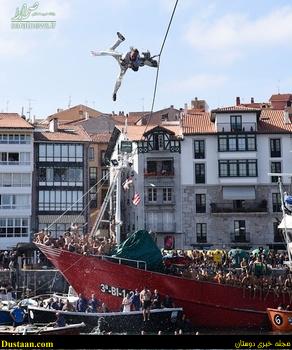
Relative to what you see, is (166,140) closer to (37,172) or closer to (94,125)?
(37,172)

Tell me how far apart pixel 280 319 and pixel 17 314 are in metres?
7.49

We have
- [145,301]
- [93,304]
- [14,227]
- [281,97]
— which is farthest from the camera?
[281,97]

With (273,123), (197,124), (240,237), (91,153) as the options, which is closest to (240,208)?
(240,237)

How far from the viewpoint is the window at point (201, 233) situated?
118 feet

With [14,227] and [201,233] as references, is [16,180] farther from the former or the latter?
[201,233]

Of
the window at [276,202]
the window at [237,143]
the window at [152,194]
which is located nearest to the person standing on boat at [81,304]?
the window at [152,194]

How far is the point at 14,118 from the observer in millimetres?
40344

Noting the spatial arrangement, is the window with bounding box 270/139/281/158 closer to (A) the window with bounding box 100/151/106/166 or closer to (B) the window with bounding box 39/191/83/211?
(B) the window with bounding box 39/191/83/211

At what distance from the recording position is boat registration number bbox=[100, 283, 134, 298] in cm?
1908

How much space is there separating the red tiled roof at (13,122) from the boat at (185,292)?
20141mm

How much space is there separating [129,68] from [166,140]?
27.5 metres

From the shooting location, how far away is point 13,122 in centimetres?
3931

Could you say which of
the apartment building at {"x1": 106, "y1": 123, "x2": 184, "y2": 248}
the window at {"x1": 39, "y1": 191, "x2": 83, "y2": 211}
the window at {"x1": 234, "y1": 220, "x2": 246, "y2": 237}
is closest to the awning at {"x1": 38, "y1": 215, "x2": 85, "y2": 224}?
the window at {"x1": 39, "y1": 191, "x2": 83, "y2": 211}

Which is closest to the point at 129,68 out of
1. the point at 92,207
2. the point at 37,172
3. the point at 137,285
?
the point at 137,285
